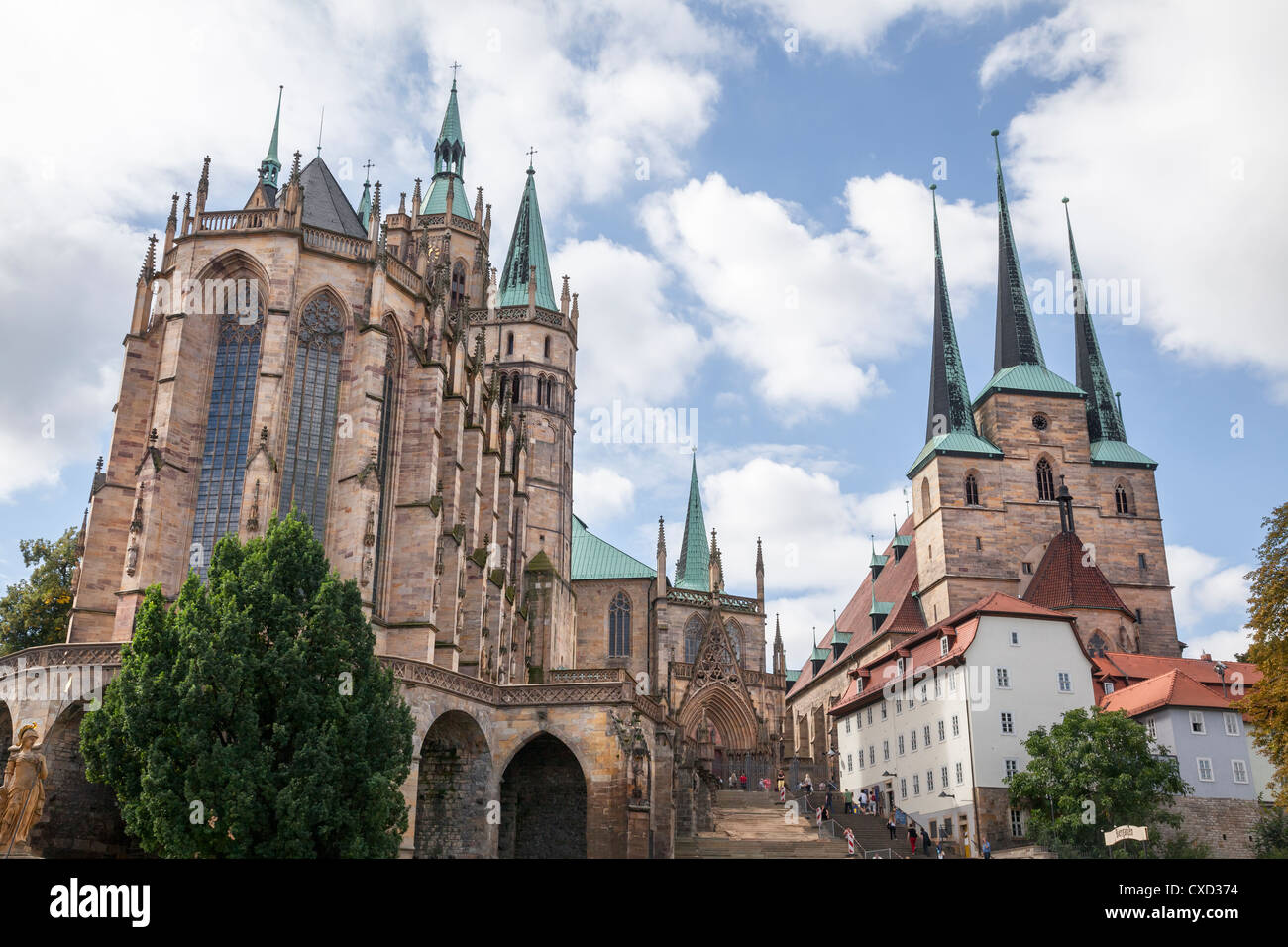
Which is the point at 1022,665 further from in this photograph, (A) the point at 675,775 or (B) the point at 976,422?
(B) the point at 976,422

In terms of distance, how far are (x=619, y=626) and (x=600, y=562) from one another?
11.8 feet

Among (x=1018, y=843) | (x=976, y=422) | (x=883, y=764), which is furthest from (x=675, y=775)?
(x=976, y=422)

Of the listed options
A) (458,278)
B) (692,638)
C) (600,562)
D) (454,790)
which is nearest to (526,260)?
(458,278)

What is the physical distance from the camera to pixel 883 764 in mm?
48312

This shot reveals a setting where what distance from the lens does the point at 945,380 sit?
2501 inches

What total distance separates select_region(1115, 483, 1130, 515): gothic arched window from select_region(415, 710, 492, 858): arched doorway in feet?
135

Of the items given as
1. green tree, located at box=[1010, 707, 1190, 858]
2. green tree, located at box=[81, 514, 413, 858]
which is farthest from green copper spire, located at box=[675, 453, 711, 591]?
green tree, located at box=[81, 514, 413, 858]

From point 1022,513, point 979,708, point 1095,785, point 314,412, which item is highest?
point 1022,513

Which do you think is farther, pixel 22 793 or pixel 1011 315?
pixel 1011 315

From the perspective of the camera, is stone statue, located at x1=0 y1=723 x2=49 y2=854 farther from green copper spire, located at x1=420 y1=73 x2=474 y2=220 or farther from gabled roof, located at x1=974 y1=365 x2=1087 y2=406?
gabled roof, located at x1=974 y1=365 x2=1087 y2=406

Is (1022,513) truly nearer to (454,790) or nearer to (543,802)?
(543,802)

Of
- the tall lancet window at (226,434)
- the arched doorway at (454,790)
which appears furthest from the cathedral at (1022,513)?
the tall lancet window at (226,434)

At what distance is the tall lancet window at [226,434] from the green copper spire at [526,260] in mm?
26653

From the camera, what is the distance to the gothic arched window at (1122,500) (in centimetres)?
5941
